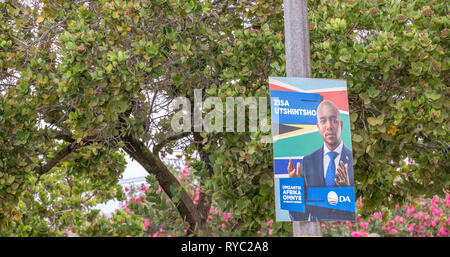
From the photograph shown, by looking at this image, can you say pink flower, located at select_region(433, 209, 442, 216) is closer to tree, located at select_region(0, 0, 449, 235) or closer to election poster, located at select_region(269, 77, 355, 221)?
tree, located at select_region(0, 0, 449, 235)

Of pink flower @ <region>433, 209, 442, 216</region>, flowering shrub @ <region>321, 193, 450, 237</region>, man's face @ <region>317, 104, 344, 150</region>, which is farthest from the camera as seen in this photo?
pink flower @ <region>433, 209, 442, 216</region>

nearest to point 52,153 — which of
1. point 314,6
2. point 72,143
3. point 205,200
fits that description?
point 72,143

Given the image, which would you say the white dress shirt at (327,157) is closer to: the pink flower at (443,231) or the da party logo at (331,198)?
the da party logo at (331,198)

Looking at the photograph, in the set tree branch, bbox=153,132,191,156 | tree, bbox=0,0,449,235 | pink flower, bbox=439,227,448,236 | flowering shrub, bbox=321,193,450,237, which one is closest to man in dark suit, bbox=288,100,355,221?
tree, bbox=0,0,449,235

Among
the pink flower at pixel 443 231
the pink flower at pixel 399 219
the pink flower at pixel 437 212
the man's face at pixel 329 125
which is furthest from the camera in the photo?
the pink flower at pixel 399 219

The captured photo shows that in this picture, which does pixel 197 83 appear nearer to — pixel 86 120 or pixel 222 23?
pixel 222 23

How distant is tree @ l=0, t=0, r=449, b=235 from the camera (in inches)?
181

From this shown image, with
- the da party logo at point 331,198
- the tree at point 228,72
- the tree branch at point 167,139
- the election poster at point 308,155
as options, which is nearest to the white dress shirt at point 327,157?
the election poster at point 308,155

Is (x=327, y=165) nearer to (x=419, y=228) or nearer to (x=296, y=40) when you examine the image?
(x=296, y=40)

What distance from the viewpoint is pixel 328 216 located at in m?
3.27

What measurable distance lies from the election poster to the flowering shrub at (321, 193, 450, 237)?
697 cm

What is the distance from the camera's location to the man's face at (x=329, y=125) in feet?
11.1

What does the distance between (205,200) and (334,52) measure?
3362mm

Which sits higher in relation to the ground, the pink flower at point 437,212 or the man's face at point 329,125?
the man's face at point 329,125
